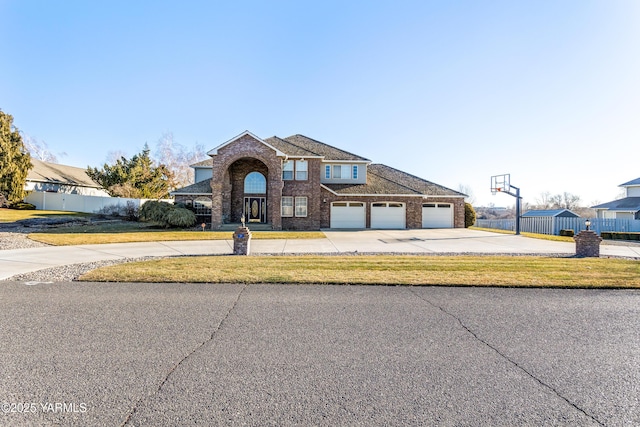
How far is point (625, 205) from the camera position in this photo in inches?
1321

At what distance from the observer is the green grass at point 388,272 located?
707 cm

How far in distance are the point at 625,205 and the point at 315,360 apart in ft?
147

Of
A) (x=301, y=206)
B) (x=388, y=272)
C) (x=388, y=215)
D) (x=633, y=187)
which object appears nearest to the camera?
(x=388, y=272)

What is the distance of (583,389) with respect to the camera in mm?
2938

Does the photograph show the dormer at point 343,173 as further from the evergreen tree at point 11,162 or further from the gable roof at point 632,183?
the gable roof at point 632,183

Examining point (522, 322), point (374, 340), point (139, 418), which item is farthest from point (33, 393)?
point (522, 322)

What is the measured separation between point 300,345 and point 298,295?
2.22m

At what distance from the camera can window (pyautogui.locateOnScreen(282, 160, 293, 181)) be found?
79.4ft

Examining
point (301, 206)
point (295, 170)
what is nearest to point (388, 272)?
point (301, 206)

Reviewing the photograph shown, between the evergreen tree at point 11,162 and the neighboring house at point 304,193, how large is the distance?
17.2 metres

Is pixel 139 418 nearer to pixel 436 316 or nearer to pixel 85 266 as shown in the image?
pixel 436 316

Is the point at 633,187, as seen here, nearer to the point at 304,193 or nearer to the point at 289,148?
the point at 304,193

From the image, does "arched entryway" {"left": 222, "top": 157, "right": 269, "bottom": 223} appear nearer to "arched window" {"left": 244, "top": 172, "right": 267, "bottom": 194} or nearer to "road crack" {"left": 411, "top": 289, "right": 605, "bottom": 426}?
"arched window" {"left": 244, "top": 172, "right": 267, "bottom": 194}

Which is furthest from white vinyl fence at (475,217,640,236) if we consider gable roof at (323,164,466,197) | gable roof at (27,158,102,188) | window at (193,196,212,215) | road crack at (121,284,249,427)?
gable roof at (27,158,102,188)
